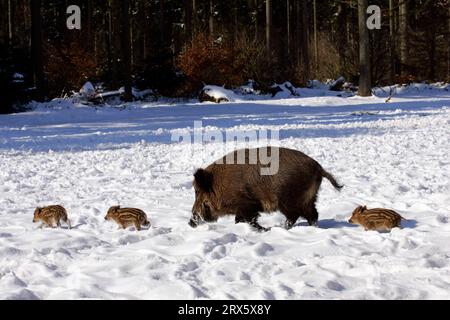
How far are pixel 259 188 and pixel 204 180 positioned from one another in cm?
61

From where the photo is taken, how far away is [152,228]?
6047 mm

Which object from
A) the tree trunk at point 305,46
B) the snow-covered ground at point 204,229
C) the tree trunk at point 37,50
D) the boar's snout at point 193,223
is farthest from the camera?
the tree trunk at point 305,46

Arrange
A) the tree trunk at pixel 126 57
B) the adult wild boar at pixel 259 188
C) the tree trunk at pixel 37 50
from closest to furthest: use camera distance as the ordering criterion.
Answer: the adult wild boar at pixel 259 188 < the tree trunk at pixel 37 50 < the tree trunk at pixel 126 57

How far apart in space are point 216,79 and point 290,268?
26032mm

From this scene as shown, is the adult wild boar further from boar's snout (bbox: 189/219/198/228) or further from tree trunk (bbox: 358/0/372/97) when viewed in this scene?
tree trunk (bbox: 358/0/372/97)

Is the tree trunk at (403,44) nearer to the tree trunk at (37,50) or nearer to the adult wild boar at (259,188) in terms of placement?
the tree trunk at (37,50)

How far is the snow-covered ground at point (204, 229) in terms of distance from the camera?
4043mm

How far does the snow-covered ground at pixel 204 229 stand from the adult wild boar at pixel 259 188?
0.57 ft

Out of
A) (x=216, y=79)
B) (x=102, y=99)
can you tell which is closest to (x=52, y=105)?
(x=102, y=99)

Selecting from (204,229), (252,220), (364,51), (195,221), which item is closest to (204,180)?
(195,221)

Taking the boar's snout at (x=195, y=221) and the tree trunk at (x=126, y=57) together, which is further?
the tree trunk at (x=126, y=57)

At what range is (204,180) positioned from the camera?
6.21m

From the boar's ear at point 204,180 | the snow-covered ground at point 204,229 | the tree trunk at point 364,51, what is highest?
the tree trunk at point 364,51

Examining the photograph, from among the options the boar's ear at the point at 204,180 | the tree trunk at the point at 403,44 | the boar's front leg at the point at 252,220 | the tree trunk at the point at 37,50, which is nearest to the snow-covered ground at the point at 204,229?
the boar's front leg at the point at 252,220
